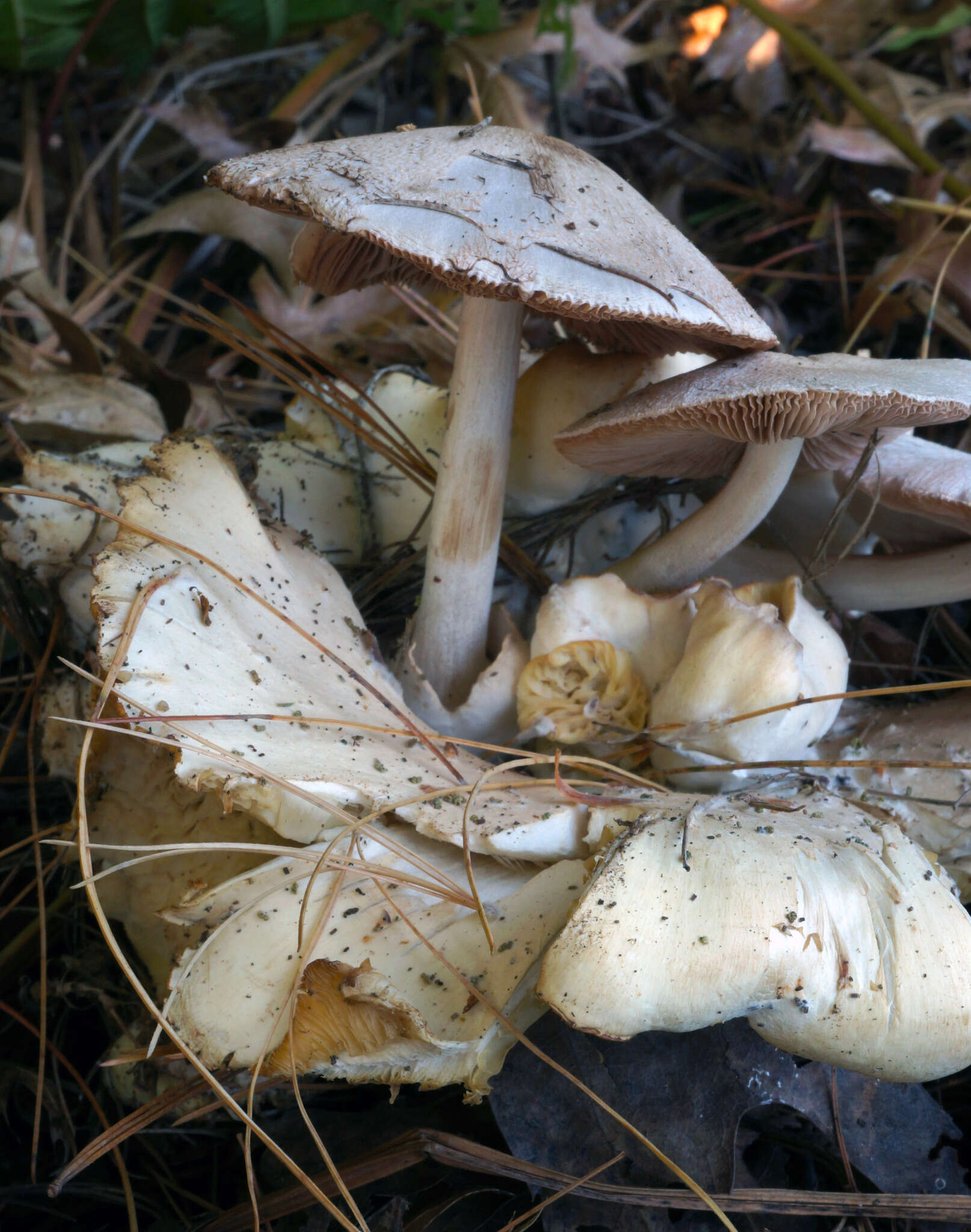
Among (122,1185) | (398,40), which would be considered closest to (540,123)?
(398,40)

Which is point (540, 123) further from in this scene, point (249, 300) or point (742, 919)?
point (742, 919)

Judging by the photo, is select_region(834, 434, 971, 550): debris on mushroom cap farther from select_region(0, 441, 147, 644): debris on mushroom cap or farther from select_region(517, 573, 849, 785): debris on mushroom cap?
select_region(0, 441, 147, 644): debris on mushroom cap

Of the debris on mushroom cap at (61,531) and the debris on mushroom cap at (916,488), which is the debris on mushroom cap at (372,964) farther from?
the debris on mushroom cap at (916,488)

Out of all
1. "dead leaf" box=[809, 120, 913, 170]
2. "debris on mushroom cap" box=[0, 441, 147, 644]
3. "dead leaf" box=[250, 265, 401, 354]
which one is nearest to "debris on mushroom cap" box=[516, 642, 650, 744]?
"debris on mushroom cap" box=[0, 441, 147, 644]

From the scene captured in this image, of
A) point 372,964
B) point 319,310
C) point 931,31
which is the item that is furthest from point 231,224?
point 931,31

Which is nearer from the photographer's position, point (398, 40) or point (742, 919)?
point (742, 919)

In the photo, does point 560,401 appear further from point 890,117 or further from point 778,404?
point 890,117
